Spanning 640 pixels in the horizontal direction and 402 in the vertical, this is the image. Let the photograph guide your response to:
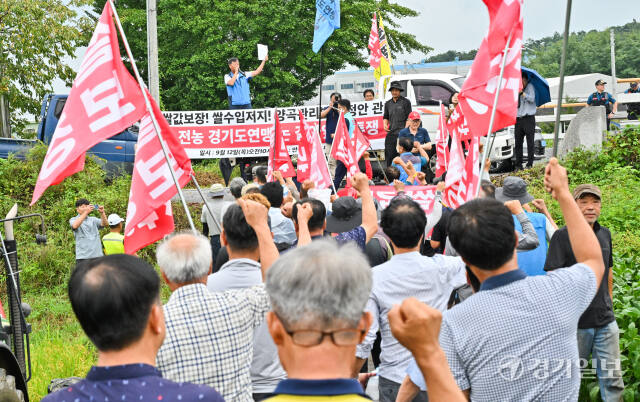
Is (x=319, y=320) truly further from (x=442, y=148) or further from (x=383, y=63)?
(x=383, y=63)

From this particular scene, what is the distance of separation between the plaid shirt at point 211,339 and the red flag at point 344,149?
261 inches

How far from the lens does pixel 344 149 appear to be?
10.0 metres

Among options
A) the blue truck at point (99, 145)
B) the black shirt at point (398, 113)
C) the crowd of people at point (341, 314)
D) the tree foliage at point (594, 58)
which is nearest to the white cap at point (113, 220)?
the blue truck at point (99, 145)

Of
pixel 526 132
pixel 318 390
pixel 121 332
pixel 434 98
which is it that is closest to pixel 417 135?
pixel 526 132

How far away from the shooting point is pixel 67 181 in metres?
12.9

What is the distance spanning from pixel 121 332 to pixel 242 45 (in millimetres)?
21154

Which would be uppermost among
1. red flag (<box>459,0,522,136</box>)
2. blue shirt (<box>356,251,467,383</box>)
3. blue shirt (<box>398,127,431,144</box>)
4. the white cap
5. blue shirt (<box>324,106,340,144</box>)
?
red flag (<box>459,0,522,136</box>)

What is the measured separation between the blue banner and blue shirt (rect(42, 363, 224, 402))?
32.3ft

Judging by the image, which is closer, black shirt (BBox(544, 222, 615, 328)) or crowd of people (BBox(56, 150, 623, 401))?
crowd of people (BBox(56, 150, 623, 401))

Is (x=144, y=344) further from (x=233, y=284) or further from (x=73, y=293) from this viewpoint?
(x=233, y=284)

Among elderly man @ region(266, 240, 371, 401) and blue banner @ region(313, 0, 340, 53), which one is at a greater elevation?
blue banner @ region(313, 0, 340, 53)

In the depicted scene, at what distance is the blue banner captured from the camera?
11.6 metres

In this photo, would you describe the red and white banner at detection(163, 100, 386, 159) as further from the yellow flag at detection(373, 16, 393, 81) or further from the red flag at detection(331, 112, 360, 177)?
the yellow flag at detection(373, 16, 393, 81)

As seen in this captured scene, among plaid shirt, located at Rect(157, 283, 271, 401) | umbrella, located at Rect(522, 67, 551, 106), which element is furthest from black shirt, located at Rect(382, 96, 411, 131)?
plaid shirt, located at Rect(157, 283, 271, 401)
